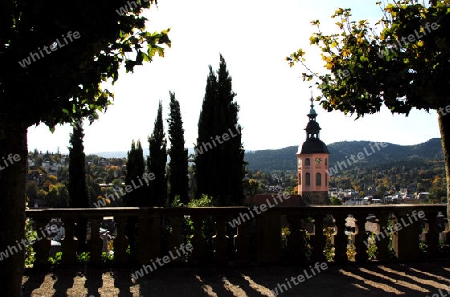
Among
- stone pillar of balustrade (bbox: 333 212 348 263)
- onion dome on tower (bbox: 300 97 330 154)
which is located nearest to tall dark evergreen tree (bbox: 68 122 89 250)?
stone pillar of balustrade (bbox: 333 212 348 263)

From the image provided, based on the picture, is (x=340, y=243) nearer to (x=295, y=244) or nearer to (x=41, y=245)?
(x=295, y=244)

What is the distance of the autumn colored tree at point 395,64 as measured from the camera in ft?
12.6

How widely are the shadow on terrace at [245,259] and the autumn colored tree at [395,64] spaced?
1206 millimetres

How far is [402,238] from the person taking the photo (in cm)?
562

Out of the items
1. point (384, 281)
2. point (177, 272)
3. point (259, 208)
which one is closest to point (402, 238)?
point (384, 281)

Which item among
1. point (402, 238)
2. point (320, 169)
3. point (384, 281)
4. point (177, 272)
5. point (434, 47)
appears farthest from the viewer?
point (320, 169)

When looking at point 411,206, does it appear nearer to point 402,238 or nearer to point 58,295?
point 402,238

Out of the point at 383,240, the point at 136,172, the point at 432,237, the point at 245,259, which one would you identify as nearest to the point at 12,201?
the point at 245,259

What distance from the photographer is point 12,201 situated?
10.9ft

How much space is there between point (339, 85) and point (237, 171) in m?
13.6

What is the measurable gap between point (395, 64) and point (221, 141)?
14223 mm

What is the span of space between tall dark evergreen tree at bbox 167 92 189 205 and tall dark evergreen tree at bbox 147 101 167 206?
48 cm

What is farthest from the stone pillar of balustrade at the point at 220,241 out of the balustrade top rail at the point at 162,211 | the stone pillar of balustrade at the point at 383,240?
the stone pillar of balustrade at the point at 383,240
